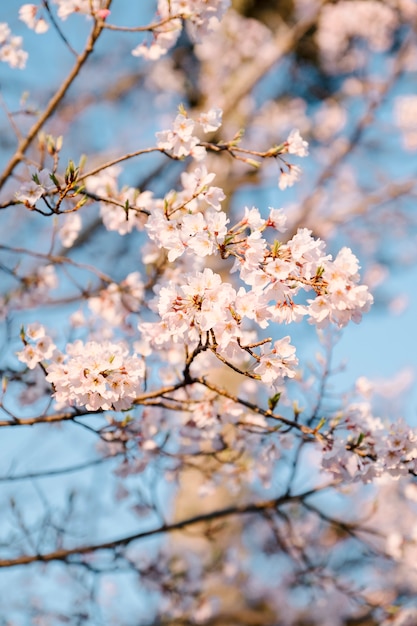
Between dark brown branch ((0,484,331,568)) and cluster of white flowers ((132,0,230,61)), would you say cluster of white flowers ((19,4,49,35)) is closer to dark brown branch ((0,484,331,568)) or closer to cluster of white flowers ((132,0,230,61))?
cluster of white flowers ((132,0,230,61))

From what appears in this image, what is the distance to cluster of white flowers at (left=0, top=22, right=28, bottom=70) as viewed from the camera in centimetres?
247

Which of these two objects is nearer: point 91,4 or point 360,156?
point 91,4

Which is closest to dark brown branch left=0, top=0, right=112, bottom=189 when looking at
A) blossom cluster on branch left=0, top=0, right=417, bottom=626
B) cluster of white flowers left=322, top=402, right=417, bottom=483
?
blossom cluster on branch left=0, top=0, right=417, bottom=626

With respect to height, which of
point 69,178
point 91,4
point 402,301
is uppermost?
point 402,301

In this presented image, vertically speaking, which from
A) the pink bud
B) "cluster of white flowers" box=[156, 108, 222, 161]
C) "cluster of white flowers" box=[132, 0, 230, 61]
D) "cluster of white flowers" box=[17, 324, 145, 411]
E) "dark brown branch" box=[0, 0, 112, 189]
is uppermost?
"cluster of white flowers" box=[132, 0, 230, 61]

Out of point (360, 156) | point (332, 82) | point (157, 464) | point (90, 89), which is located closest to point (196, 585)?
point (157, 464)

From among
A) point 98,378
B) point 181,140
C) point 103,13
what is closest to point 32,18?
point 103,13

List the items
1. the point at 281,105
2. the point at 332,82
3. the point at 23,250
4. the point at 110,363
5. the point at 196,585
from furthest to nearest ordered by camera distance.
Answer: the point at 332,82
the point at 281,105
the point at 196,585
the point at 23,250
the point at 110,363

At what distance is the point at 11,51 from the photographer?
2.48 m

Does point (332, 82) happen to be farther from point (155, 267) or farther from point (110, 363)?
point (110, 363)

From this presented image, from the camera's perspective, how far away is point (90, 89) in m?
7.30

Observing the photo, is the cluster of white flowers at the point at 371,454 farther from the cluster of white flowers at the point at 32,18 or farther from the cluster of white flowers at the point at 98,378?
the cluster of white flowers at the point at 32,18

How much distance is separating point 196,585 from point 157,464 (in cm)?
200

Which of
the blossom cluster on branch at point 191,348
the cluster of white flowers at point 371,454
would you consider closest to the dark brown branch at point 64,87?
the blossom cluster on branch at point 191,348
